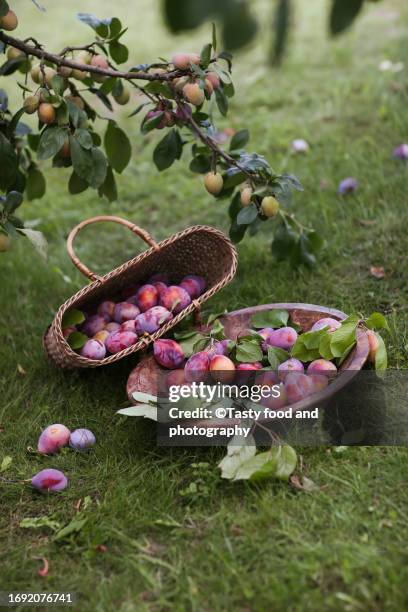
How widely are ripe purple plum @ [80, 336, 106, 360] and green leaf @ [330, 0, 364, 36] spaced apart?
1353mm

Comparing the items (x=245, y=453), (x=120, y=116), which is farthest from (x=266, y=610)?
(x=120, y=116)

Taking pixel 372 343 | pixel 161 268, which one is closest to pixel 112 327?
pixel 161 268

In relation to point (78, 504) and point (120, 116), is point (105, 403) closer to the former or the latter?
point (78, 504)

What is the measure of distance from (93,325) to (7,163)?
0.52 m

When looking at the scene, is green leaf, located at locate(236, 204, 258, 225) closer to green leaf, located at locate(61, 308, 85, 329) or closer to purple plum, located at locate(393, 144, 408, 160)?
green leaf, located at locate(61, 308, 85, 329)

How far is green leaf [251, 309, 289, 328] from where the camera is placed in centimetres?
185

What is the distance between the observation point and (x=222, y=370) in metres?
1.71

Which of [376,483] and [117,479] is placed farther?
[117,479]

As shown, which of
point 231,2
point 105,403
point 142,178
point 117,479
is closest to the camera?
point 231,2

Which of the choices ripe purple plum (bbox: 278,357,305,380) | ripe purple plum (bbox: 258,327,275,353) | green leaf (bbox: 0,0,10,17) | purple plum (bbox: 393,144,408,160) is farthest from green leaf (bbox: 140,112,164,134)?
purple plum (bbox: 393,144,408,160)

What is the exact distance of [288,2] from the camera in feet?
1.68

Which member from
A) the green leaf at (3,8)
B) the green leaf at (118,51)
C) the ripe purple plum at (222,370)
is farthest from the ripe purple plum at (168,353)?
the green leaf at (3,8)

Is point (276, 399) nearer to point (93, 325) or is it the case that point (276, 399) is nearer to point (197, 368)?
point (197, 368)

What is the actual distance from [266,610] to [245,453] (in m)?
0.37
